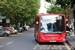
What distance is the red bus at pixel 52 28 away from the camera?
1443 cm

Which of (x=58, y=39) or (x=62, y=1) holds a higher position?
(x=62, y=1)

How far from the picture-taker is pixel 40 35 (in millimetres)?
14555

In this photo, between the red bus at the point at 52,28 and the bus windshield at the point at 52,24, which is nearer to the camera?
the red bus at the point at 52,28

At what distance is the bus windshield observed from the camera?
14.6 m

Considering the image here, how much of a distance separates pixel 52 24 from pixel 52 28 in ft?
1.26

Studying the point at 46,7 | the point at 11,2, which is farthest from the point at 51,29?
the point at 46,7

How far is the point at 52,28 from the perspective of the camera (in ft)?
47.9

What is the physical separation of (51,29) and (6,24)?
59.6 metres

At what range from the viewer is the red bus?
47.3 feet

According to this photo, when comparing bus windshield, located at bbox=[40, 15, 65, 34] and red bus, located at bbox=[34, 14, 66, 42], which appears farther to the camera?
bus windshield, located at bbox=[40, 15, 65, 34]

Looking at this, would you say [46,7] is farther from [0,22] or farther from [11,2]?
[0,22]

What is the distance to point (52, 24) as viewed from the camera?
1477 centimetres

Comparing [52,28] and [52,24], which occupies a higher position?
[52,24]

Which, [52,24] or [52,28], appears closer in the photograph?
[52,28]
